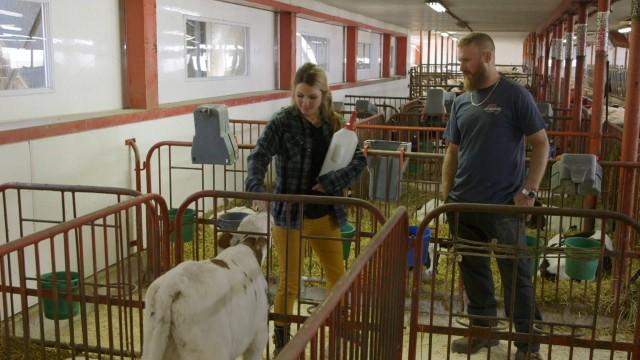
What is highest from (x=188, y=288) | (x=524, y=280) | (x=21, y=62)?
(x=21, y=62)

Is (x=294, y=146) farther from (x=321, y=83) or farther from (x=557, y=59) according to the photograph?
(x=557, y=59)

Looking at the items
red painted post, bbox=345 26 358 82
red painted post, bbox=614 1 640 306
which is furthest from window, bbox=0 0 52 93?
red painted post, bbox=345 26 358 82

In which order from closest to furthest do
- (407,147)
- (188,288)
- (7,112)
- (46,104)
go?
1. (188,288)
2. (7,112)
3. (46,104)
4. (407,147)

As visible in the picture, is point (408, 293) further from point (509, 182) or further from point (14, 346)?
point (14, 346)

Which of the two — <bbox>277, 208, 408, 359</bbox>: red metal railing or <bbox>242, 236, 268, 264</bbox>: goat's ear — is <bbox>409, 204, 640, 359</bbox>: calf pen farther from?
<bbox>242, 236, 268, 264</bbox>: goat's ear

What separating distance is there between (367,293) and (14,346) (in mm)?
3129

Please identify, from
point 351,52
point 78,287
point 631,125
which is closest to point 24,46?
point 78,287

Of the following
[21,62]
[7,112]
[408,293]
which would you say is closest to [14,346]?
[7,112]

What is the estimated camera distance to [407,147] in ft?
20.7

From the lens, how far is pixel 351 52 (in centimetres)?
1716

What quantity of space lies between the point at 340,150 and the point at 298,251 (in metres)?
0.65

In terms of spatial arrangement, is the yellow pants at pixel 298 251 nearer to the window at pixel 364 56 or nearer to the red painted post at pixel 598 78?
the red painted post at pixel 598 78

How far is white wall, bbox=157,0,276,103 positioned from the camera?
7980mm

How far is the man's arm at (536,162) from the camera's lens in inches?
154
